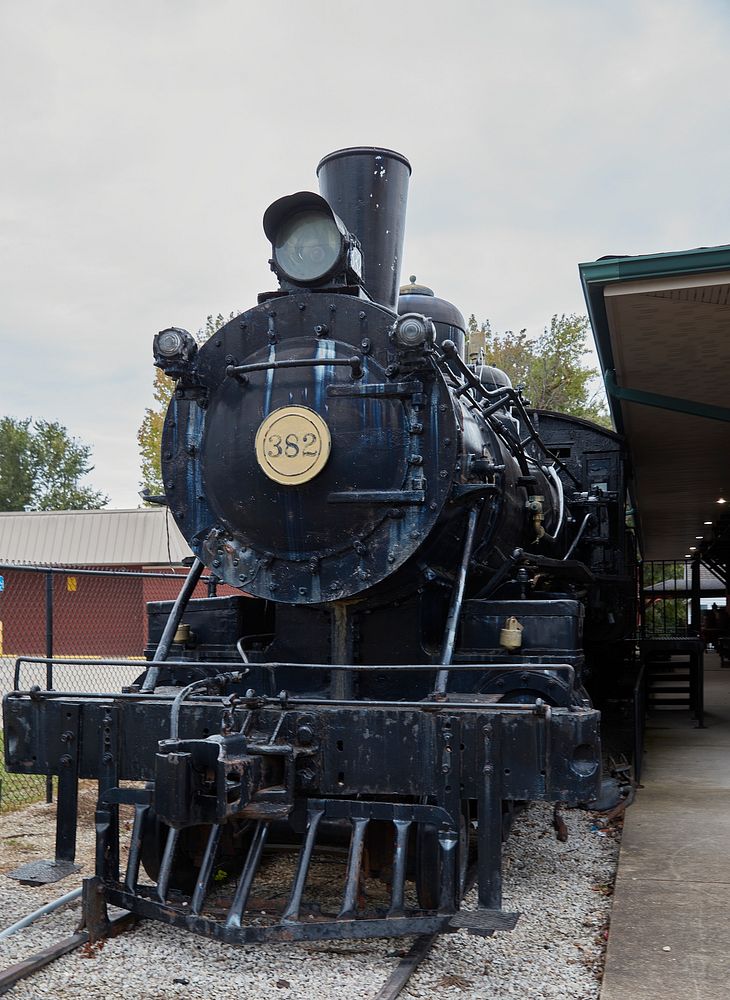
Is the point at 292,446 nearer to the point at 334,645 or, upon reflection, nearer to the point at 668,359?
the point at 334,645

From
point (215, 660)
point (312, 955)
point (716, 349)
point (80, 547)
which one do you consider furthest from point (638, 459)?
point (80, 547)

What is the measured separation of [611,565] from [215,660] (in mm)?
4295

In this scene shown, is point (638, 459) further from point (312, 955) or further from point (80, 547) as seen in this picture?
point (80, 547)

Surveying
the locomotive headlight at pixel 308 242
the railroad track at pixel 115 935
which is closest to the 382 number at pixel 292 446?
the locomotive headlight at pixel 308 242

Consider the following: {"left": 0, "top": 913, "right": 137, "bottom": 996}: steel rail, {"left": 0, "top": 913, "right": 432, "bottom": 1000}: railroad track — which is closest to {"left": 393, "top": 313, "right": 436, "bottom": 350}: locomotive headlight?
{"left": 0, "top": 913, "right": 432, "bottom": 1000}: railroad track

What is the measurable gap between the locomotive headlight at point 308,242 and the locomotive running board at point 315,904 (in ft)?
8.02

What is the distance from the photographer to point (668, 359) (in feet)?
29.0

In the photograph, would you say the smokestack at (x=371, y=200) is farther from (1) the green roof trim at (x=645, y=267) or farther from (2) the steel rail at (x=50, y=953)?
(2) the steel rail at (x=50, y=953)

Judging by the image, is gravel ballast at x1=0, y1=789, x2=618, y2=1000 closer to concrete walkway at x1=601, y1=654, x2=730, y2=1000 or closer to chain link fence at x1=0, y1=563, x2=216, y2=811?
concrete walkway at x1=601, y1=654, x2=730, y2=1000

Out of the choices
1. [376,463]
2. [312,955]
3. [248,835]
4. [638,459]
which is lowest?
[312,955]

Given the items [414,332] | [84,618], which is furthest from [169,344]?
[84,618]

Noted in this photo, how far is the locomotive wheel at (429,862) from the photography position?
12.3 ft

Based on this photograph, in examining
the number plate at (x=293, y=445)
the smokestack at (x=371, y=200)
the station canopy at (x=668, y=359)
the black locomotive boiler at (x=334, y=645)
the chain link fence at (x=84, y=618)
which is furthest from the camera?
the chain link fence at (x=84, y=618)

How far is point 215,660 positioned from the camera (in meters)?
4.91
